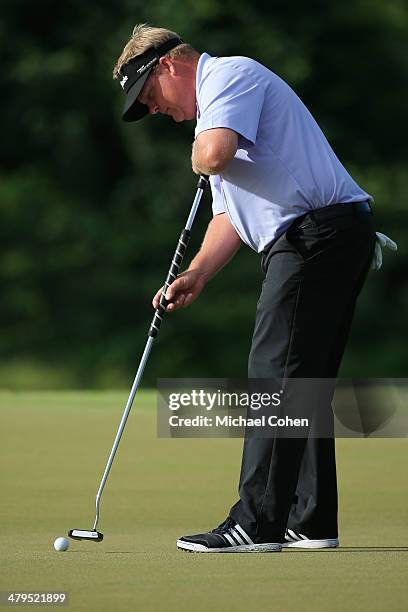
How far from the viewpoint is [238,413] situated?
5.99m

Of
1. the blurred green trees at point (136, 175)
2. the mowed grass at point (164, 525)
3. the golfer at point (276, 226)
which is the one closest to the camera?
the mowed grass at point (164, 525)

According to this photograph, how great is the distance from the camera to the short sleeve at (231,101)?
4.39 m

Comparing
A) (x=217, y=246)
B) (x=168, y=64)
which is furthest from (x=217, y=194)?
(x=168, y=64)

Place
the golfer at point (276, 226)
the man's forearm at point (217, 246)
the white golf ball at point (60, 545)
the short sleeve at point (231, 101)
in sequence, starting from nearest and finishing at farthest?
the short sleeve at point (231, 101)
the golfer at point (276, 226)
the white golf ball at point (60, 545)
the man's forearm at point (217, 246)

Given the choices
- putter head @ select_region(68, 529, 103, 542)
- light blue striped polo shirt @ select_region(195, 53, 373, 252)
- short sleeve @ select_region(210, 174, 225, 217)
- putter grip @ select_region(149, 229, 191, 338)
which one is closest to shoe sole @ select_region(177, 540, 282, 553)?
putter head @ select_region(68, 529, 103, 542)

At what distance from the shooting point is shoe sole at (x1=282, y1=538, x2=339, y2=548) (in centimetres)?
473

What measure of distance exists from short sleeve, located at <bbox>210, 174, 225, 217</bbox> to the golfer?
12cm

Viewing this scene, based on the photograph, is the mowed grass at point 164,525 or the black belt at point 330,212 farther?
the black belt at point 330,212

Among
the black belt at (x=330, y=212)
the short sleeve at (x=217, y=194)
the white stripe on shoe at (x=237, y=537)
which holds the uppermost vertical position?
the short sleeve at (x=217, y=194)

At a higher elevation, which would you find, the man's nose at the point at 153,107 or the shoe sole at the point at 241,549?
the man's nose at the point at 153,107

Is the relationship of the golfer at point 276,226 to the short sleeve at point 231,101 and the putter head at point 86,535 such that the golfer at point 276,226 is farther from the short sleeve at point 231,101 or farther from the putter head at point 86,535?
the putter head at point 86,535

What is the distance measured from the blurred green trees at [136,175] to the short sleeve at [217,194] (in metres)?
13.0

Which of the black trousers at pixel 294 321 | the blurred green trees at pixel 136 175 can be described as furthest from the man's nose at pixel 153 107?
the blurred green trees at pixel 136 175

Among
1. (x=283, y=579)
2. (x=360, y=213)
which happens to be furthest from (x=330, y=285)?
(x=283, y=579)
